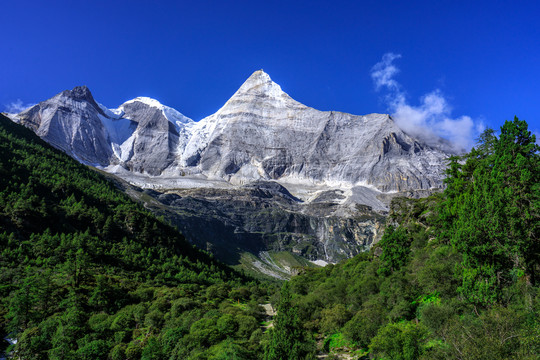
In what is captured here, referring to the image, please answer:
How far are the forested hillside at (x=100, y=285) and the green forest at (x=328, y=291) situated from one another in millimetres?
296

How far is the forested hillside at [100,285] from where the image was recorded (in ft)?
147

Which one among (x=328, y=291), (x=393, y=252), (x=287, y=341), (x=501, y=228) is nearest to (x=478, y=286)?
(x=501, y=228)

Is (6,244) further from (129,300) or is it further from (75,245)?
(129,300)

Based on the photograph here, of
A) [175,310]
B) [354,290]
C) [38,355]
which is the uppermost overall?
[354,290]

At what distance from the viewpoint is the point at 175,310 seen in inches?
2158

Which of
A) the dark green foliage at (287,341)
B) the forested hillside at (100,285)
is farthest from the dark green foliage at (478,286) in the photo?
the forested hillside at (100,285)

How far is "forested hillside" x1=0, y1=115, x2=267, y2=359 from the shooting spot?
44.9 metres

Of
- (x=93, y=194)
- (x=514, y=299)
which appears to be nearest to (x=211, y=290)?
(x=514, y=299)

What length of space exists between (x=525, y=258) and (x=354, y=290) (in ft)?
92.8

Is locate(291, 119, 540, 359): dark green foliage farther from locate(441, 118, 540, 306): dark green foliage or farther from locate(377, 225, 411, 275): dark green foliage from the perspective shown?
locate(377, 225, 411, 275): dark green foliage

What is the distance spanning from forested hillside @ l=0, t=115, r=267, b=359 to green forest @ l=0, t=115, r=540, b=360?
0.30 meters

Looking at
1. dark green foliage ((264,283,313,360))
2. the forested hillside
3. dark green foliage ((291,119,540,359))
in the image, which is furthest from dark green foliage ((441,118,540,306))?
the forested hillside

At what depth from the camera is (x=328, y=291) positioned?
55.6 metres

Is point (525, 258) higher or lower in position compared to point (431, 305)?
higher
